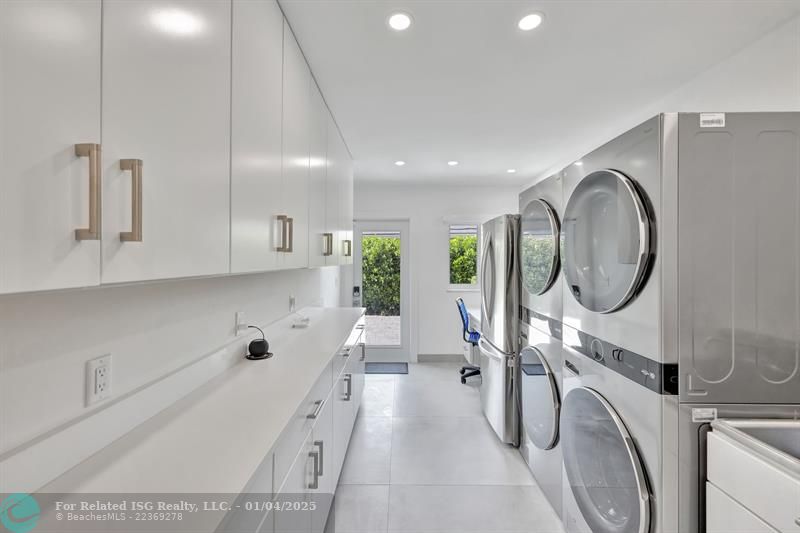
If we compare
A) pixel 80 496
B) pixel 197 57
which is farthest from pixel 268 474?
pixel 197 57

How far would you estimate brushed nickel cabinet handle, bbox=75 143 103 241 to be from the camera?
57 cm

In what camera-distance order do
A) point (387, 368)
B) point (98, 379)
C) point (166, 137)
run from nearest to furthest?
point (166, 137) → point (98, 379) → point (387, 368)

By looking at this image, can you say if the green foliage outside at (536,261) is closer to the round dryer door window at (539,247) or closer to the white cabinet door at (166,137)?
the round dryer door window at (539,247)

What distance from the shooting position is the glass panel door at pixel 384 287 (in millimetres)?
5086

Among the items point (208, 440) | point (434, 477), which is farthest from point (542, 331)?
point (208, 440)

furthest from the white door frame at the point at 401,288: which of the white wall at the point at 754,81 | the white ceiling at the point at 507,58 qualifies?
the white wall at the point at 754,81

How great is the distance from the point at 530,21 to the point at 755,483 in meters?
1.84

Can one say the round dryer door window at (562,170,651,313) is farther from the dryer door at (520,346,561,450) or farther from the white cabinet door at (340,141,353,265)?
the white cabinet door at (340,141,353,265)

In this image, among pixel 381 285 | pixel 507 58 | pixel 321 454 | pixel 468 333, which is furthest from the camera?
pixel 381 285

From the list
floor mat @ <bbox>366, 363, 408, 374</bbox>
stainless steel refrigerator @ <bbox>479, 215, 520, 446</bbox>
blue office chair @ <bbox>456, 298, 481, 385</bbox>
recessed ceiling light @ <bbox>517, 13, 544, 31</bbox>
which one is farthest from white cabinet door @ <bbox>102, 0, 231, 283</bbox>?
floor mat @ <bbox>366, 363, 408, 374</bbox>

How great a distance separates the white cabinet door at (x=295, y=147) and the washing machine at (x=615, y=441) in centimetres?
139

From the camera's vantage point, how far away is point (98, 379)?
92cm

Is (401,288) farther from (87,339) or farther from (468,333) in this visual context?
(87,339)

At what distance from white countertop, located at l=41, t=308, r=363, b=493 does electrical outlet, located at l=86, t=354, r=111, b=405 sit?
138mm
